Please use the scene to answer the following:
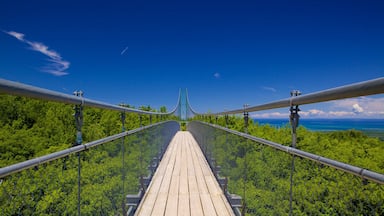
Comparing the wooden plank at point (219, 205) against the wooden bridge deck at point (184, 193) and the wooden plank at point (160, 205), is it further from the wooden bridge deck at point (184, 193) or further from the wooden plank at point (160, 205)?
the wooden plank at point (160, 205)

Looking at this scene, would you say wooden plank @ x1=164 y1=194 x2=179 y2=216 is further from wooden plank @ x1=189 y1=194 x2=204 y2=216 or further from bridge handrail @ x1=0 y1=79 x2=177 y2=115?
bridge handrail @ x1=0 y1=79 x2=177 y2=115

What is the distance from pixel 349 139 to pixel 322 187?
0.41 metres

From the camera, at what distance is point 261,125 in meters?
3.45

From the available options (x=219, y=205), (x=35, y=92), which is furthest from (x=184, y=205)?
(x=35, y=92)

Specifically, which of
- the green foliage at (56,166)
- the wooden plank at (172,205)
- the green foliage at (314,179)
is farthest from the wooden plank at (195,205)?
the green foliage at (56,166)

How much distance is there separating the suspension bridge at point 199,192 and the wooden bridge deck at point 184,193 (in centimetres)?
1

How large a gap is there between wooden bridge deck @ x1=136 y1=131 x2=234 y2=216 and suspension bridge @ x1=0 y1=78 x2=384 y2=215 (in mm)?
12

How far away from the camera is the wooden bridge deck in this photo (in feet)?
9.61

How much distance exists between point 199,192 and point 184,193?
190 mm

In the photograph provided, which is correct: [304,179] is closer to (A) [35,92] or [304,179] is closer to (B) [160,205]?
(A) [35,92]

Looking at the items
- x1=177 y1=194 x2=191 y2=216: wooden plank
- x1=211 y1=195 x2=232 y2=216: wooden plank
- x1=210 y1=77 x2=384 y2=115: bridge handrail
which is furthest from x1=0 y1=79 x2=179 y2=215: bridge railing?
x1=210 y1=77 x2=384 y2=115: bridge handrail

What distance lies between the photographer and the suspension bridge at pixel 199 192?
0.91m

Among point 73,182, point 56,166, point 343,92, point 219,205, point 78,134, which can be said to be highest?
point 343,92

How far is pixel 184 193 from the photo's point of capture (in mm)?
3535
